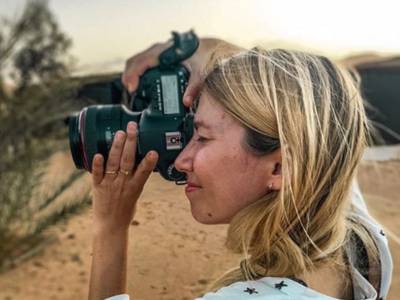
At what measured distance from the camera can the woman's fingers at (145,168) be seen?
1385 mm

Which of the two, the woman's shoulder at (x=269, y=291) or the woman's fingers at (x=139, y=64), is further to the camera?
the woman's fingers at (x=139, y=64)

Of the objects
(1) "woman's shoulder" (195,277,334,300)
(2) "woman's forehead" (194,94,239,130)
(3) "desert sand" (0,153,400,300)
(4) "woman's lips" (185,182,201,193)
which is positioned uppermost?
(2) "woman's forehead" (194,94,239,130)

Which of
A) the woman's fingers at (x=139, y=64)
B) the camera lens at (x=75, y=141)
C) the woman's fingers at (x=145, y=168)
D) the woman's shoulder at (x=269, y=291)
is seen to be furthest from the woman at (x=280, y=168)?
the woman's fingers at (x=139, y=64)

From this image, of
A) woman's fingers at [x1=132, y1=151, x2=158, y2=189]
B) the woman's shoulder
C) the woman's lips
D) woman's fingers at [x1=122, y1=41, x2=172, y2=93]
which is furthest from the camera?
woman's fingers at [x1=122, y1=41, x2=172, y2=93]

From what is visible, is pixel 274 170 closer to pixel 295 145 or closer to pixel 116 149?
pixel 295 145

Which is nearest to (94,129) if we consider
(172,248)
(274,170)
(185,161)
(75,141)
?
(75,141)

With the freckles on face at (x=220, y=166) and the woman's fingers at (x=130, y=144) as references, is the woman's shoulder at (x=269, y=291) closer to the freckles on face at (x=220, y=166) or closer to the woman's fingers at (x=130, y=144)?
the freckles on face at (x=220, y=166)

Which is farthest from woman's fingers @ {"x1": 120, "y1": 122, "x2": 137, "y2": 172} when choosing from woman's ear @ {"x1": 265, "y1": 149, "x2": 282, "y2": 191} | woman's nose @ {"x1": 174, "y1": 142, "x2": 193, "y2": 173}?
woman's ear @ {"x1": 265, "y1": 149, "x2": 282, "y2": 191}

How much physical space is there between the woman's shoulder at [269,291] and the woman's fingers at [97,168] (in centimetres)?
33

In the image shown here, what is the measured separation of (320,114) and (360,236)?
263 millimetres

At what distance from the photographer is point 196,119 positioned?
1.29 meters

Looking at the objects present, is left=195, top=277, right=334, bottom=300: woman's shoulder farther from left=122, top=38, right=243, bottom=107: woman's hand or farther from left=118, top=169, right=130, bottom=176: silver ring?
left=122, top=38, right=243, bottom=107: woman's hand

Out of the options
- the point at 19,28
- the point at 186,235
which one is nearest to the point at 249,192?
the point at 186,235

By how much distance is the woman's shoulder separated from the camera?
1.17 meters
